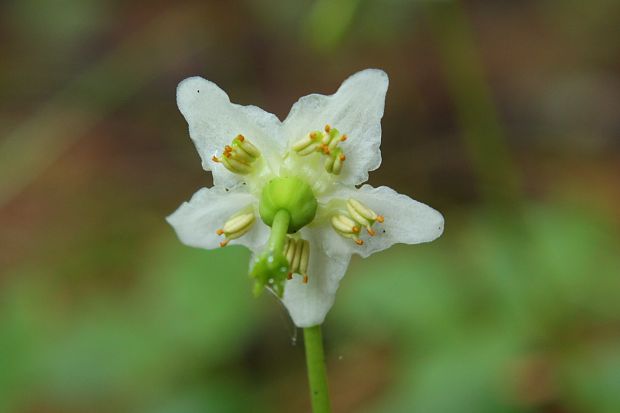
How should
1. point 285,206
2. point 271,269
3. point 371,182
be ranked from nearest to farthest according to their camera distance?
point 271,269 < point 285,206 < point 371,182

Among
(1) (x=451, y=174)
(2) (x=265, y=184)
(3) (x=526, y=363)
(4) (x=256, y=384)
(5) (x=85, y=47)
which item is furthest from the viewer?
(5) (x=85, y=47)

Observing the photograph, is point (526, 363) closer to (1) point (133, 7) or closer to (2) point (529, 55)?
(2) point (529, 55)

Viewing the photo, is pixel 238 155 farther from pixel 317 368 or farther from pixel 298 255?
pixel 317 368

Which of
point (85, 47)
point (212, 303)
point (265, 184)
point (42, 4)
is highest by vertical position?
point (42, 4)

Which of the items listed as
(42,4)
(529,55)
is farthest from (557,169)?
(42,4)

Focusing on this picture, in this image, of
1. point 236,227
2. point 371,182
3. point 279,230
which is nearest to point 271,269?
point 279,230

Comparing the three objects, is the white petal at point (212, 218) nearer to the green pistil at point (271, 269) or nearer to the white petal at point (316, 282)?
the white petal at point (316, 282)
